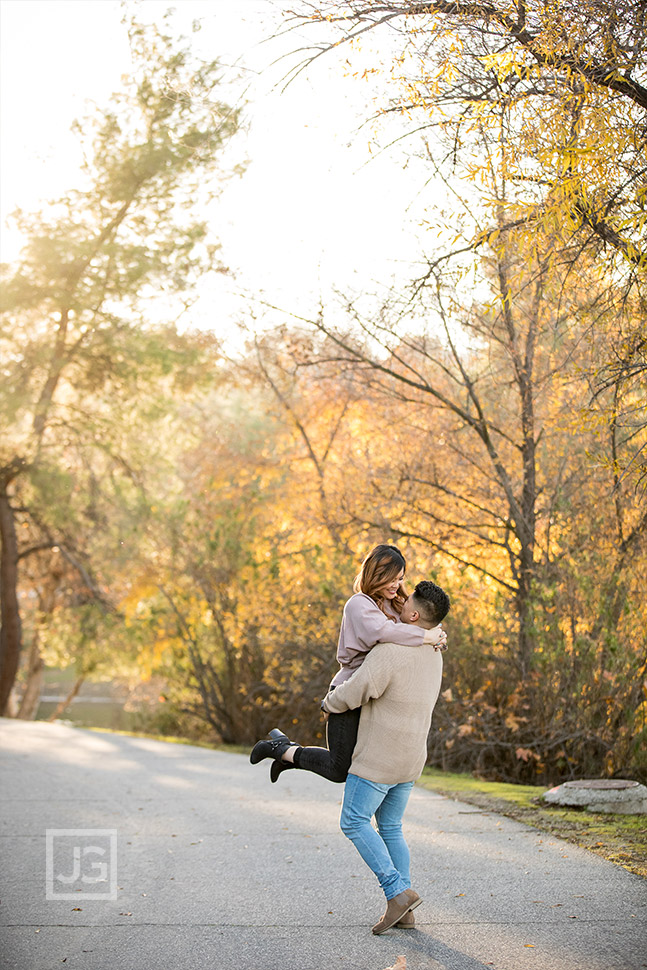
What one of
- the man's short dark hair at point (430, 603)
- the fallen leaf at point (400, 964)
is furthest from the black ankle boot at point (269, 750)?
the fallen leaf at point (400, 964)

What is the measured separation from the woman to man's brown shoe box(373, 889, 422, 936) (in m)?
0.57

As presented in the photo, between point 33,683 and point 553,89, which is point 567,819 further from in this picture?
point 33,683

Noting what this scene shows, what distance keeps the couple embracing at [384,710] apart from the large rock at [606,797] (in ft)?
10.8

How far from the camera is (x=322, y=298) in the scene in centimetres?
1181

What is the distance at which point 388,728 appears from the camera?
438cm

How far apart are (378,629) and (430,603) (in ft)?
0.93

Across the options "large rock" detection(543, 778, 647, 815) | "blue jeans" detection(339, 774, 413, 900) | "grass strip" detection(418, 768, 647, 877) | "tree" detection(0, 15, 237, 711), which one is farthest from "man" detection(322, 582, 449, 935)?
"tree" detection(0, 15, 237, 711)

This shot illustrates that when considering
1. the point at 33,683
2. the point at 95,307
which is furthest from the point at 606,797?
the point at 33,683

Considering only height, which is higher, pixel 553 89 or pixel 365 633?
pixel 553 89

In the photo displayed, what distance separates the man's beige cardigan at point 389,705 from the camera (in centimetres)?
434

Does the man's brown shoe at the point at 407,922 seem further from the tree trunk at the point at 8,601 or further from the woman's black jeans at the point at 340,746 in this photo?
the tree trunk at the point at 8,601

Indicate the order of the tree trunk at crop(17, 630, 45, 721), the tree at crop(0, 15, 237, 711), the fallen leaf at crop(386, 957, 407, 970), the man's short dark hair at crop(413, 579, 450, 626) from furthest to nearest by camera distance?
the tree trunk at crop(17, 630, 45, 721) < the tree at crop(0, 15, 237, 711) < the man's short dark hair at crop(413, 579, 450, 626) < the fallen leaf at crop(386, 957, 407, 970)

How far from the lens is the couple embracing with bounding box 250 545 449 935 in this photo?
4340mm

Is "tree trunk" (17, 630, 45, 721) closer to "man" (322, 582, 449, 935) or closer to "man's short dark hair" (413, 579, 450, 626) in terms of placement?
"man" (322, 582, 449, 935)
